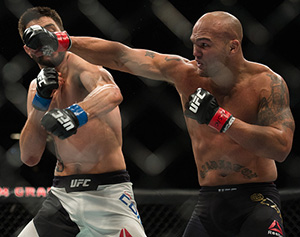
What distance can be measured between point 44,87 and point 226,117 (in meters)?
0.73

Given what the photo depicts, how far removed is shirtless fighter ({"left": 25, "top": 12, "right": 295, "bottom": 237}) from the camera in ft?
5.52

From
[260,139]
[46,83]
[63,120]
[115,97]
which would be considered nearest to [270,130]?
[260,139]

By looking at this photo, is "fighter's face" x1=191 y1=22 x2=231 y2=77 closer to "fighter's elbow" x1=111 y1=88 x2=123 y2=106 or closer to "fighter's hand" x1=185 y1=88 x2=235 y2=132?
"fighter's hand" x1=185 y1=88 x2=235 y2=132

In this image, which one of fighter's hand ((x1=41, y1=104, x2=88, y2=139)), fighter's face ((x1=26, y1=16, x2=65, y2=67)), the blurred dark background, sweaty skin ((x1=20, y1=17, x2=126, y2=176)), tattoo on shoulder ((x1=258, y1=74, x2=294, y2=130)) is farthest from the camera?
the blurred dark background

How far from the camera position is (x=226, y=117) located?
1670mm

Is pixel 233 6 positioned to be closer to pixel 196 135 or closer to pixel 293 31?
pixel 293 31

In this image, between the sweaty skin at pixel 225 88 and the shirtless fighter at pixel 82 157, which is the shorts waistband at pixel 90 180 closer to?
the shirtless fighter at pixel 82 157

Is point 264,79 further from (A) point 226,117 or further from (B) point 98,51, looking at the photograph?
(B) point 98,51

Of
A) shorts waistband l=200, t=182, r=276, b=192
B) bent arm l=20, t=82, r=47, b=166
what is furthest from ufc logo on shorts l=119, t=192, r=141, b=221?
bent arm l=20, t=82, r=47, b=166

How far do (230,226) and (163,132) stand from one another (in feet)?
12.6

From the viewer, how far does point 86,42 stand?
192cm

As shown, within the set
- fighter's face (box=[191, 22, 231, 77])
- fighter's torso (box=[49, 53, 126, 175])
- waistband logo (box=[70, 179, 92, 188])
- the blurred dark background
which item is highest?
fighter's face (box=[191, 22, 231, 77])

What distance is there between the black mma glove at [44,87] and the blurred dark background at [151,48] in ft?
7.62

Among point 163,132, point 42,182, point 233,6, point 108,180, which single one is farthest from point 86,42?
point 42,182
